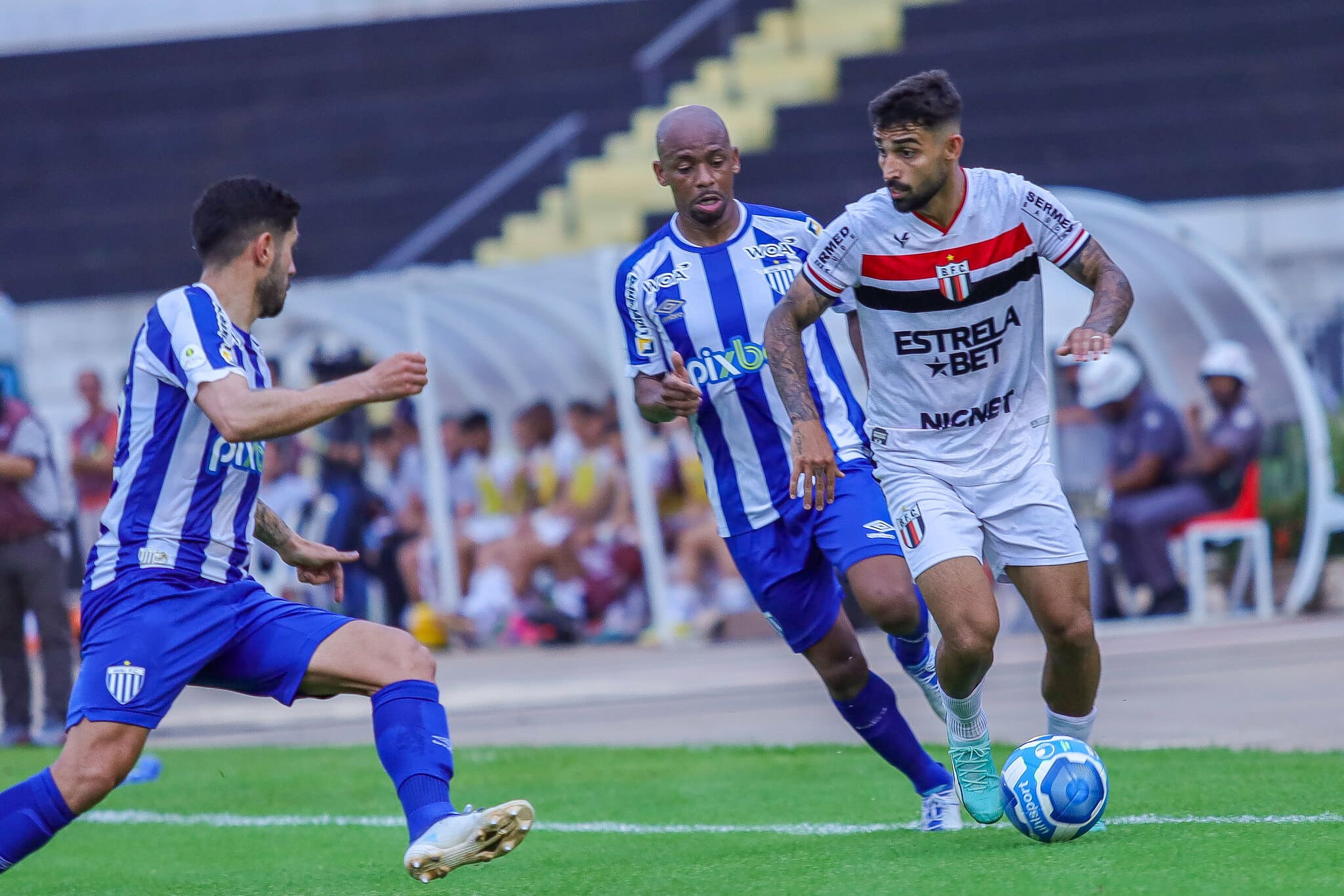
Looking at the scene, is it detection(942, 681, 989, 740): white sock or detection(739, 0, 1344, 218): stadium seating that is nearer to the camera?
detection(942, 681, 989, 740): white sock

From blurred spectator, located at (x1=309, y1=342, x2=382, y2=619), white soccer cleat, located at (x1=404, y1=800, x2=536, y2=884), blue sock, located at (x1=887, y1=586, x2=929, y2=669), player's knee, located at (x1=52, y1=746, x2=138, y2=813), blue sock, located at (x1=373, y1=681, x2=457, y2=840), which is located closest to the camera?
white soccer cleat, located at (x1=404, y1=800, x2=536, y2=884)

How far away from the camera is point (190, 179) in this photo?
26.6 meters

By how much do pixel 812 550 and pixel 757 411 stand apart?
0.53 metres

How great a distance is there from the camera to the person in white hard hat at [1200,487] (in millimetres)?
13156

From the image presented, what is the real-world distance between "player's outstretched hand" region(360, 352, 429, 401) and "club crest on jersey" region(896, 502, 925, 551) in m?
1.76

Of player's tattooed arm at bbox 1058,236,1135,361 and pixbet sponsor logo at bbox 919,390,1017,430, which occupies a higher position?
player's tattooed arm at bbox 1058,236,1135,361

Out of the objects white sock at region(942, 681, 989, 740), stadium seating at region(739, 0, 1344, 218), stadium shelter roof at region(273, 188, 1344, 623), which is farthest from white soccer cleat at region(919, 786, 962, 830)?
stadium seating at region(739, 0, 1344, 218)

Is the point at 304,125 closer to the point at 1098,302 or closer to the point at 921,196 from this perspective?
the point at 921,196

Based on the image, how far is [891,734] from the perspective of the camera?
20.7ft

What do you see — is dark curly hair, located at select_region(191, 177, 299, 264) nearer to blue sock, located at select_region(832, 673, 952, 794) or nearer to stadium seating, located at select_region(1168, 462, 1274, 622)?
blue sock, located at select_region(832, 673, 952, 794)

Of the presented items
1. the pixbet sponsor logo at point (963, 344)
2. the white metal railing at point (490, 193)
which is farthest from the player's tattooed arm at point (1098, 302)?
the white metal railing at point (490, 193)

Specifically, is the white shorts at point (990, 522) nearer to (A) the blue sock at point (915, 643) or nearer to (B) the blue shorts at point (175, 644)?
(A) the blue sock at point (915, 643)

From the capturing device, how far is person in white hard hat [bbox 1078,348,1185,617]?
1323 centimetres

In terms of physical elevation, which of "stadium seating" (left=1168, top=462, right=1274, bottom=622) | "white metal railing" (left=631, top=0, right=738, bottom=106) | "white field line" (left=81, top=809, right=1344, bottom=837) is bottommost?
"stadium seating" (left=1168, top=462, right=1274, bottom=622)
